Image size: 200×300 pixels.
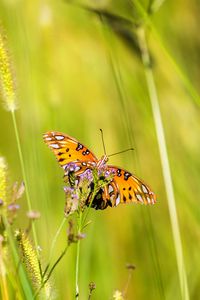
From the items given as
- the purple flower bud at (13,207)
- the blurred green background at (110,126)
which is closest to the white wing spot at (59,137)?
the blurred green background at (110,126)

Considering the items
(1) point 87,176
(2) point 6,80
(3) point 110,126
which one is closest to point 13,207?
(1) point 87,176

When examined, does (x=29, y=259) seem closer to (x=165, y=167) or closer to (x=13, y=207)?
(x=13, y=207)

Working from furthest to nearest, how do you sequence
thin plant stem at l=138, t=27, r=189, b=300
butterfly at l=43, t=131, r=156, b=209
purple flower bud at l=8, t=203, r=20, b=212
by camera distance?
thin plant stem at l=138, t=27, r=189, b=300, butterfly at l=43, t=131, r=156, b=209, purple flower bud at l=8, t=203, r=20, b=212

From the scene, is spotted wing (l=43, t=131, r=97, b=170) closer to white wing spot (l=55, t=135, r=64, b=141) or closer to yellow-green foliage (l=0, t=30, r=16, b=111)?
white wing spot (l=55, t=135, r=64, b=141)

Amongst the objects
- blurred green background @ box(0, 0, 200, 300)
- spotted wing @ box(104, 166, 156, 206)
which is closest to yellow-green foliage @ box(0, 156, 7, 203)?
spotted wing @ box(104, 166, 156, 206)

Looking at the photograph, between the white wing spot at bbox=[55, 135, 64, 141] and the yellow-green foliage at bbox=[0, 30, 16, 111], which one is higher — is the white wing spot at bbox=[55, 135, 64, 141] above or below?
below

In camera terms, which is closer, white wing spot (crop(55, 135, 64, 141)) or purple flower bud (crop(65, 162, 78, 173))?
purple flower bud (crop(65, 162, 78, 173))
